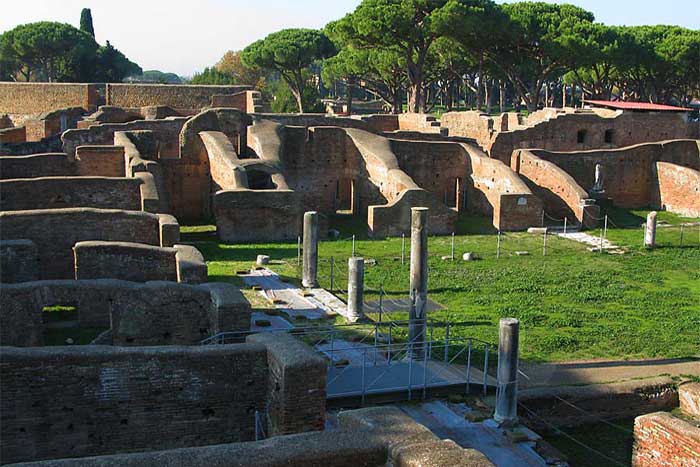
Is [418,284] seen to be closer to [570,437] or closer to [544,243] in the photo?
[570,437]

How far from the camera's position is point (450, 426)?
40.0 ft

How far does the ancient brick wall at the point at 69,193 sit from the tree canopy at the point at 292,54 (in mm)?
30825

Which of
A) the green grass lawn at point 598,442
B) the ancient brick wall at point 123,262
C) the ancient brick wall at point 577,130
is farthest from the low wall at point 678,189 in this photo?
the ancient brick wall at point 123,262

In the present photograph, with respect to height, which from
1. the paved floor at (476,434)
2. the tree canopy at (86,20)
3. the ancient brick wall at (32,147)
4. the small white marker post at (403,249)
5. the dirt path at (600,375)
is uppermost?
the tree canopy at (86,20)

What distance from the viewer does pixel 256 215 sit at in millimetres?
24406

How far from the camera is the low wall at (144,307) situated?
13.1 m

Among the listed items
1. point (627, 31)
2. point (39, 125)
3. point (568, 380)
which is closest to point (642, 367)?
point (568, 380)

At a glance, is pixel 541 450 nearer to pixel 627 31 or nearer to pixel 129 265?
pixel 129 265

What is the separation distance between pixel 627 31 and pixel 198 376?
47.5 m

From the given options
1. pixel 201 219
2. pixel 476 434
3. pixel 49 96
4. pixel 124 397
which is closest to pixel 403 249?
pixel 201 219

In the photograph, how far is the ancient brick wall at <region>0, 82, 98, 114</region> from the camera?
1679 inches

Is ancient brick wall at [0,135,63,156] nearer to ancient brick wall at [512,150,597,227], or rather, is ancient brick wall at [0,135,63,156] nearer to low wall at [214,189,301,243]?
low wall at [214,189,301,243]

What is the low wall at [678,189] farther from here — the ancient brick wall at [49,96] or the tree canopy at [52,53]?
the tree canopy at [52,53]

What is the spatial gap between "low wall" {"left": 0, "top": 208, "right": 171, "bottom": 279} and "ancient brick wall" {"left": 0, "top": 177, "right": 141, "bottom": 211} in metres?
2.99
